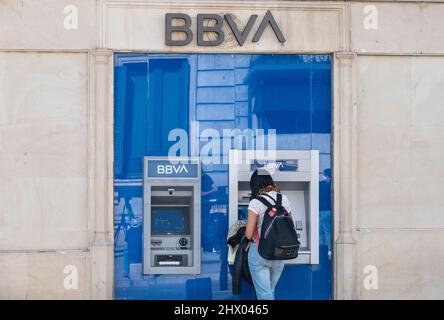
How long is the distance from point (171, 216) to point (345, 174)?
196cm

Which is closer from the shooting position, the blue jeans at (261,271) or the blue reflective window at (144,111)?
the blue jeans at (261,271)

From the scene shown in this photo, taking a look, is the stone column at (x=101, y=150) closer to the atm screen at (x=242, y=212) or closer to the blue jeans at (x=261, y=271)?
the atm screen at (x=242, y=212)

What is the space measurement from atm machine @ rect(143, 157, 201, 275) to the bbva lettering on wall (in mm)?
1292

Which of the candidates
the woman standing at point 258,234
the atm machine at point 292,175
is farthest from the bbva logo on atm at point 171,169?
the woman standing at point 258,234

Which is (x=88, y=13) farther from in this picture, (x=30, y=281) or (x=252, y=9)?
(x=30, y=281)

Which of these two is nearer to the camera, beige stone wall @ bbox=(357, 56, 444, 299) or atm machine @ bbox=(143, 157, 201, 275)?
atm machine @ bbox=(143, 157, 201, 275)

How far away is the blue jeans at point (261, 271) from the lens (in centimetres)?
1098

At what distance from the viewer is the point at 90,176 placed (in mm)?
11672

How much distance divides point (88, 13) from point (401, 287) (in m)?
4.53

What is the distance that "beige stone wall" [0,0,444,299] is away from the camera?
38.2ft

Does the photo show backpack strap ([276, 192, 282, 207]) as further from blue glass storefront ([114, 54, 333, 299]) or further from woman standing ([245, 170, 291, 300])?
blue glass storefront ([114, 54, 333, 299])

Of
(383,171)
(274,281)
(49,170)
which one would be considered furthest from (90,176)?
(383,171)

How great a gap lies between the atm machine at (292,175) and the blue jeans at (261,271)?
0.79 m

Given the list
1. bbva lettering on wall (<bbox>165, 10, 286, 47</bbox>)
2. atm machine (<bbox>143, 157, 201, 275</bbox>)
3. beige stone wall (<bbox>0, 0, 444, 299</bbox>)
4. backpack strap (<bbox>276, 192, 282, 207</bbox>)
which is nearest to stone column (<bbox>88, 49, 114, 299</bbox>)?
beige stone wall (<bbox>0, 0, 444, 299</bbox>)
